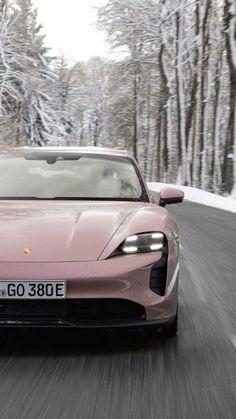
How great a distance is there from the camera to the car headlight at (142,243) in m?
4.26

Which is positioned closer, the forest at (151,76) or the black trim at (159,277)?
the black trim at (159,277)

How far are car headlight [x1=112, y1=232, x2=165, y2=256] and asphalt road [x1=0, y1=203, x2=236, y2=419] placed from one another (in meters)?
0.62

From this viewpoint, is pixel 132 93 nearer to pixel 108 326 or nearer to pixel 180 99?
pixel 180 99

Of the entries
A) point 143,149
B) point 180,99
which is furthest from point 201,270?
point 143,149

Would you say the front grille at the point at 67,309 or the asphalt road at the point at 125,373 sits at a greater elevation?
the front grille at the point at 67,309

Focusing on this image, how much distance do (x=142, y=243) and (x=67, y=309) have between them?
644mm

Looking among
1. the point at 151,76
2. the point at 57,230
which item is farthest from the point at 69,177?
the point at 151,76

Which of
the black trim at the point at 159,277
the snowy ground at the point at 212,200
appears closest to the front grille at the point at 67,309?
the black trim at the point at 159,277

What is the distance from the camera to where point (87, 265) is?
13.4 ft

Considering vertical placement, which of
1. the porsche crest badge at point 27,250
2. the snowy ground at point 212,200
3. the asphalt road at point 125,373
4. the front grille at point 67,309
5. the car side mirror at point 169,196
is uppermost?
the car side mirror at point 169,196

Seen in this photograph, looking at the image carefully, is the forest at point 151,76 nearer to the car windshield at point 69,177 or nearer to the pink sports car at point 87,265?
the car windshield at point 69,177

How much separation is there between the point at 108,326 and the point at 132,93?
157 ft

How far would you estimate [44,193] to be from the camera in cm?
549

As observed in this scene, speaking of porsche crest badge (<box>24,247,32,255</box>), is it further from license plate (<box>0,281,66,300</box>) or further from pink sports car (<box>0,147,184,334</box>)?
license plate (<box>0,281,66,300</box>)
